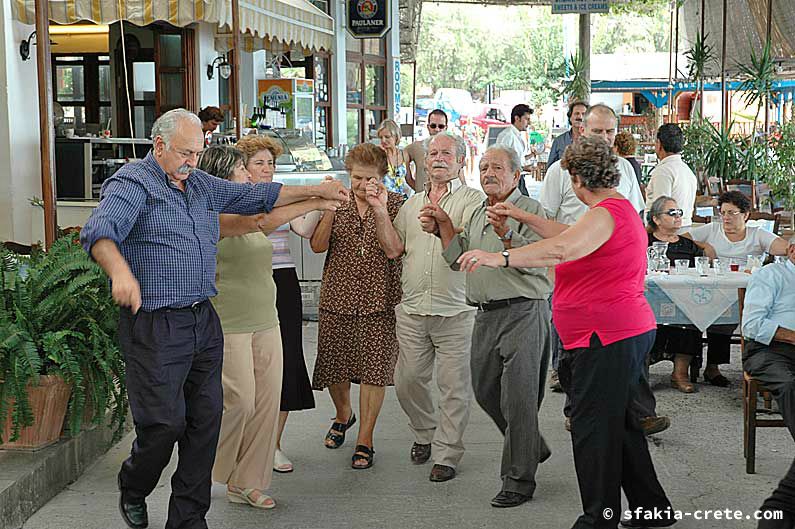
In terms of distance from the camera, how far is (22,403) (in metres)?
5.01

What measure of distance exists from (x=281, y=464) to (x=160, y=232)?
1986mm

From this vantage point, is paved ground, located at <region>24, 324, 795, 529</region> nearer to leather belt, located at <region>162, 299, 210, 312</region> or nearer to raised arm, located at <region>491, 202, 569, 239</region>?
leather belt, located at <region>162, 299, 210, 312</region>

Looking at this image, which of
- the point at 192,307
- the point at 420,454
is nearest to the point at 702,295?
the point at 420,454

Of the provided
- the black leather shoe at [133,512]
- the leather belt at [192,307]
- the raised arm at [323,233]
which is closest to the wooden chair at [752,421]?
the raised arm at [323,233]

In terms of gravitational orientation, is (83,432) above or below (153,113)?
below

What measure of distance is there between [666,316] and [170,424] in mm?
3721

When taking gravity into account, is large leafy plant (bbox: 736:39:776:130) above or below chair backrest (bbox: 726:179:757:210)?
above

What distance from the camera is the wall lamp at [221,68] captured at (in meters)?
13.2

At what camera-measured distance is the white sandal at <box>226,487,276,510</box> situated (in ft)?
16.8

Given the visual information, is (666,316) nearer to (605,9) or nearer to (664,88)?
(605,9)

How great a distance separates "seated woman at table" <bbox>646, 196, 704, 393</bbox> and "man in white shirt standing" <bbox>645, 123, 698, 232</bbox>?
45cm

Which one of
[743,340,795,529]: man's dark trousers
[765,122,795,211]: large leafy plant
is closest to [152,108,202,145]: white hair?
[743,340,795,529]: man's dark trousers

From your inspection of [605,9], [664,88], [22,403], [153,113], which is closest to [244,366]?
[22,403]

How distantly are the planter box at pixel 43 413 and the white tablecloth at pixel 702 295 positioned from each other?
3.67 metres
